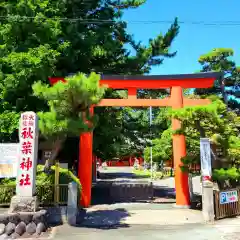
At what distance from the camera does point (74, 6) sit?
1681 cm

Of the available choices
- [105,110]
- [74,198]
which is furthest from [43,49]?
[74,198]

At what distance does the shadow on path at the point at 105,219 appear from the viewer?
1004cm

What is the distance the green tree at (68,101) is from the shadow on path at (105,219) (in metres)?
3.25

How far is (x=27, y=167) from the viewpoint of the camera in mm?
9695

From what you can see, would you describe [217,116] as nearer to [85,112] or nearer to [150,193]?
[85,112]

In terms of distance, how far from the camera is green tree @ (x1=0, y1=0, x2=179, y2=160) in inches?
518

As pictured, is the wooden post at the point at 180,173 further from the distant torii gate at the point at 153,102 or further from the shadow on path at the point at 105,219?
the shadow on path at the point at 105,219

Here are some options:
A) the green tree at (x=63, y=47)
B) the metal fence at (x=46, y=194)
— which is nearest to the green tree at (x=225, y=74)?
the green tree at (x=63, y=47)

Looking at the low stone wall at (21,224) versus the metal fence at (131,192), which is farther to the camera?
the metal fence at (131,192)

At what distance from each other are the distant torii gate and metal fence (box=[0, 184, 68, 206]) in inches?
84.3

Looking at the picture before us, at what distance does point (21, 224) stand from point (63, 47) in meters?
8.46

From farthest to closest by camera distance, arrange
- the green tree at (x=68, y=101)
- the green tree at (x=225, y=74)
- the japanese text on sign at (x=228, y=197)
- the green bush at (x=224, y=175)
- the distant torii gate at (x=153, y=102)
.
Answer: the green tree at (x=225, y=74) → the distant torii gate at (x=153, y=102) → the green bush at (x=224, y=175) → the japanese text on sign at (x=228, y=197) → the green tree at (x=68, y=101)

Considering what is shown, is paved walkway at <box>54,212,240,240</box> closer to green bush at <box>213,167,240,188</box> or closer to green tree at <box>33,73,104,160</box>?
green bush at <box>213,167,240,188</box>

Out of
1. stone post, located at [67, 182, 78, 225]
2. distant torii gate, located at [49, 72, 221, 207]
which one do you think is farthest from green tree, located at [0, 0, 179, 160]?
stone post, located at [67, 182, 78, 225]
